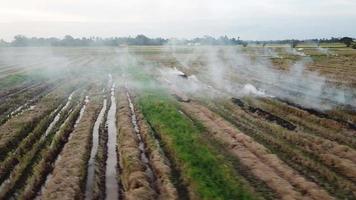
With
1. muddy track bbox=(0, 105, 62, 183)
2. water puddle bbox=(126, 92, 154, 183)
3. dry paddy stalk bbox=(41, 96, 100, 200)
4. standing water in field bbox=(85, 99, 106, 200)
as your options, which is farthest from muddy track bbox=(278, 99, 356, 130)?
muddy track bbox=(0, 105, 62, 183)

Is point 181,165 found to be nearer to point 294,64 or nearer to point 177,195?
point 177,195

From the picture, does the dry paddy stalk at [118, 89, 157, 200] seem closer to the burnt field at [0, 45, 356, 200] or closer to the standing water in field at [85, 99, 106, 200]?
the burnt field at [0, 45, 356, 200]

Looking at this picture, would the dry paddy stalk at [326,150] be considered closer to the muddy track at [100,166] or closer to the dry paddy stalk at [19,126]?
the muddy track at [100,166]

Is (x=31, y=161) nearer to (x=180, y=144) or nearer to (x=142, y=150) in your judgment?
(x=142, y=150)

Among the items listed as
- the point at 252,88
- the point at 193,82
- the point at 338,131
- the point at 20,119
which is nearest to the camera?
the point at 338,131

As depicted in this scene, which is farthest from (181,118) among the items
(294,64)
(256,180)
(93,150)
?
(294,64)

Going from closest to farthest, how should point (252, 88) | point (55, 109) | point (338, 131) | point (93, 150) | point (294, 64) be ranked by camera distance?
point (93, 150) < point (338, 131) < point (55, 109) < point (252, 88) < point (294, 64)
